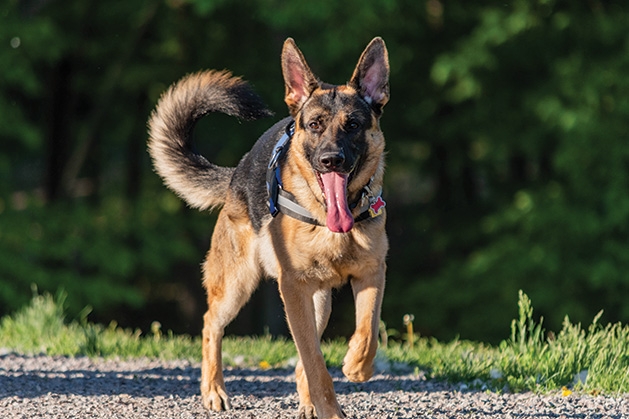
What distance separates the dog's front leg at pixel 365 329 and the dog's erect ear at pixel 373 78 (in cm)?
91

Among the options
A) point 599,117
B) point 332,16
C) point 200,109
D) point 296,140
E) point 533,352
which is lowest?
point 533,352

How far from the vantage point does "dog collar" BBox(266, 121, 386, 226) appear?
16.7ft

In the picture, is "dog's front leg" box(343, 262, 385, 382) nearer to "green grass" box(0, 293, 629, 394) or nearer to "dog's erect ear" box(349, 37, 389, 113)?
"dog's erect ear" box(349, 37, 389, 113)

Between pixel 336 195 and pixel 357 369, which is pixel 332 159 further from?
pixel 357 369

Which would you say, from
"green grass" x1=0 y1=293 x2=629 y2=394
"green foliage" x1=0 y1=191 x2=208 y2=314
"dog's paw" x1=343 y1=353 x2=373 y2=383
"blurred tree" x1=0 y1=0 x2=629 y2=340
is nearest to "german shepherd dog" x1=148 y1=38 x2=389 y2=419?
"dog's paw" x1=343 y1=353 x2=373 y2=383

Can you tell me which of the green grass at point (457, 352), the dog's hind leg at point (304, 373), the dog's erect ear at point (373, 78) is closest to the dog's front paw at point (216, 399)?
the dog's hind leg at point (304, 373)

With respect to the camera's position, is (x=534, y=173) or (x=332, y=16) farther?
(x=534, y=173)

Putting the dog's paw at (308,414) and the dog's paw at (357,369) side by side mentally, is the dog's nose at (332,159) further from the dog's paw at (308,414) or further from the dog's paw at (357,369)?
the dog's paw at (308,414)

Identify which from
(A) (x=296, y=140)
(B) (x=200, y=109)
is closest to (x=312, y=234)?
(A) (x=296, y=140)

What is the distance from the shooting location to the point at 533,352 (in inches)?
237

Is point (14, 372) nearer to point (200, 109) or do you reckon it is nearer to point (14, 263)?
point (200, 109)

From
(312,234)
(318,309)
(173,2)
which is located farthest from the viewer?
(173,2)

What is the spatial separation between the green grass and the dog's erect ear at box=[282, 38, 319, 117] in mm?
1880

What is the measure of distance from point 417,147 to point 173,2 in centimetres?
526
